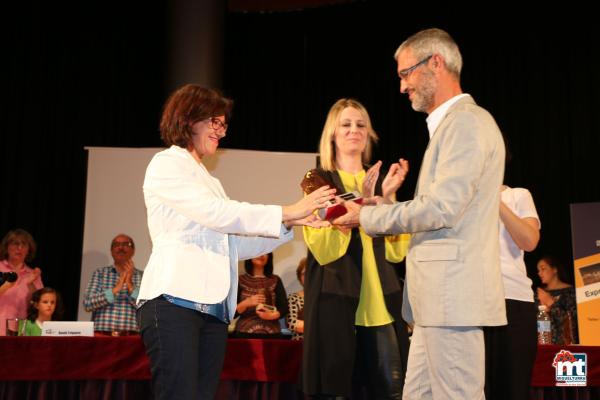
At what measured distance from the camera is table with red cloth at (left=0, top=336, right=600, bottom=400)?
11.2ft

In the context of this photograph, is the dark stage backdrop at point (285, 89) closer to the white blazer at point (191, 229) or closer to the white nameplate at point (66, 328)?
the white nameplate at point (66, 328)

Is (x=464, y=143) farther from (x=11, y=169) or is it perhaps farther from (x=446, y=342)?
(x=11, y=169)

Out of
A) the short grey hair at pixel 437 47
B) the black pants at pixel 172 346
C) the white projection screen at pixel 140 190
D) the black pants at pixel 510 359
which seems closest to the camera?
the black pants at pixel 172 346

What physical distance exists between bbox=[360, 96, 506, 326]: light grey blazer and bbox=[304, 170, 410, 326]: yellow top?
2.45 feet

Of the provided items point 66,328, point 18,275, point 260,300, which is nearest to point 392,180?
point 66,328

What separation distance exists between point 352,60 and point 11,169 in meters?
4.06

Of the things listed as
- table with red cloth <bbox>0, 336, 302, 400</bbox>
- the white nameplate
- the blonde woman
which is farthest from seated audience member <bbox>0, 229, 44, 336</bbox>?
the blonde woman

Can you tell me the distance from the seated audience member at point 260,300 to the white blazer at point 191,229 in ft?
8.48

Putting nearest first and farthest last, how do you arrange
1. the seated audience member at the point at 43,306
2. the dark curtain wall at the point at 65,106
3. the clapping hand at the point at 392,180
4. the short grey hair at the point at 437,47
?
the short grey hair at the point at 437,47 < the clapping hand at the point at 392,180 < the seated audience member at the point at 43,306 < the dark curtain wall at the point at 65,106

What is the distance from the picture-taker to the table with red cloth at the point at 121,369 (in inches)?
135

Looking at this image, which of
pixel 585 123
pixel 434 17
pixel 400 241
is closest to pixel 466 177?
pixel 400 241

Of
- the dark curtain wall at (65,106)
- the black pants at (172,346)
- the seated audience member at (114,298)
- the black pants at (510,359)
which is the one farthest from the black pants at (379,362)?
the dark curtain wall at (65,106)

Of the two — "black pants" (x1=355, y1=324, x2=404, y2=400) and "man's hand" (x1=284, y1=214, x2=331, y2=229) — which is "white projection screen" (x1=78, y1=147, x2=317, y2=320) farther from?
"man's hand" (x1=284, y1=214, x2=331, y2=229)

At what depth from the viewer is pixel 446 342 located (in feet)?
7.20
